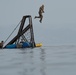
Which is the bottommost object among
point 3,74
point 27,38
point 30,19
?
point 3,74

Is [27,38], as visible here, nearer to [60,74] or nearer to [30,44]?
[30,44]

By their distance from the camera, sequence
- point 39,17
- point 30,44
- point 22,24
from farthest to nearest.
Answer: point 22,24, point 30,44, point 39,17

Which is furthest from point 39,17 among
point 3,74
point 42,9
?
point 3,74

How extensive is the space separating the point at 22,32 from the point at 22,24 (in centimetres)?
182

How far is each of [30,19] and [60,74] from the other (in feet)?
155

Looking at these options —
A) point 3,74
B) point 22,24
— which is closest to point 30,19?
point 22,24

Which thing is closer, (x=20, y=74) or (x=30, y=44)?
(x=20, y=74)

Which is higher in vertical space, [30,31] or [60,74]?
[30,31]

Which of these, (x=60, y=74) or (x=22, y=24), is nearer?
(x=60, y=74)

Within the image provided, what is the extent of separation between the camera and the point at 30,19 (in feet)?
200

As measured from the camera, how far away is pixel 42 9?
52469mm

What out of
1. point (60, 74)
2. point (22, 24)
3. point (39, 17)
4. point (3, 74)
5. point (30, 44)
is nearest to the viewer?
point (60, 74)

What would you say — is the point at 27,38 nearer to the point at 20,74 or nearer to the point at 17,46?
the point at 17,46

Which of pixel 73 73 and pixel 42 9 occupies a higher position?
pixel 42 9
